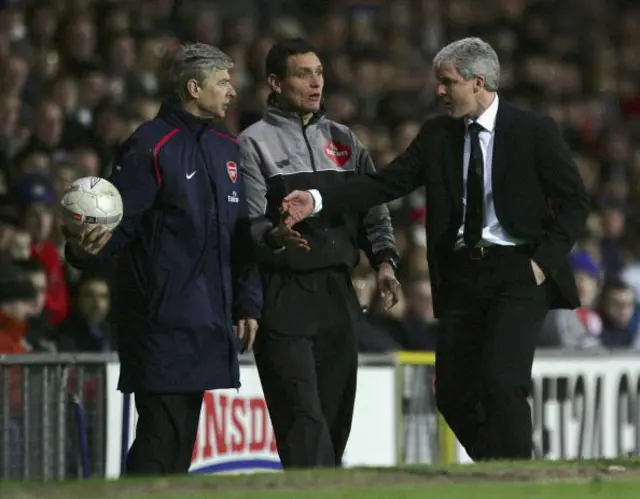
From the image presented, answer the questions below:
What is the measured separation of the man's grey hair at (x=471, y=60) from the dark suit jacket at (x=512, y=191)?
0.54ft

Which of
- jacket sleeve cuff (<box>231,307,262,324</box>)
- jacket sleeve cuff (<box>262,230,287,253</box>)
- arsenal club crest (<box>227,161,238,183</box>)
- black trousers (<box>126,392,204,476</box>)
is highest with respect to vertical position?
arsenal club crest (<box>227,161,238,183</box>)

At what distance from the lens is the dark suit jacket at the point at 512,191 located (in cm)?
773

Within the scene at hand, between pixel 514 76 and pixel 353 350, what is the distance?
13.2m

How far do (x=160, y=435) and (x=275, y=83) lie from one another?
177 cm

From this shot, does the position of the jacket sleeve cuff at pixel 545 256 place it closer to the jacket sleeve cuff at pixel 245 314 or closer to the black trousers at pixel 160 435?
the jacket sleeve cuff at pixel 245 314

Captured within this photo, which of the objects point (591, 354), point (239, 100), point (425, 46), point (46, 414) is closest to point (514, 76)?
point (425, 46)

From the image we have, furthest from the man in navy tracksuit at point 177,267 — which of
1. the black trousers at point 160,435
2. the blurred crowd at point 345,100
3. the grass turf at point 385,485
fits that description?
the blurred crowd at point 345,100

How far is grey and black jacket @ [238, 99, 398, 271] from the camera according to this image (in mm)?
7879

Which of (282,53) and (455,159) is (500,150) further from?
(282,53)

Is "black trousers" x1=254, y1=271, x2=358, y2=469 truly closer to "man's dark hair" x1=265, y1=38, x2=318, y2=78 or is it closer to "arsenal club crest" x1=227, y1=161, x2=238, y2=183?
"arsenal club crest" x1=227, y1=161, x2=238, y2=183

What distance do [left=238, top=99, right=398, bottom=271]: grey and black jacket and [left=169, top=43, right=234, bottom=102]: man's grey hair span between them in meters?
0.47

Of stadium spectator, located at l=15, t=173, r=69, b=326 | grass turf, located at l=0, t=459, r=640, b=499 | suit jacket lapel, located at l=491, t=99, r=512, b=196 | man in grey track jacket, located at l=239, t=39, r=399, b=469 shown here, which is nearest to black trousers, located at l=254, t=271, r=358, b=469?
man in grey track jacket, located at l=239, t=39, r=399, b=469

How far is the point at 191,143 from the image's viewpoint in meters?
7.47

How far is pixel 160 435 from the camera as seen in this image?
7.27 metres
